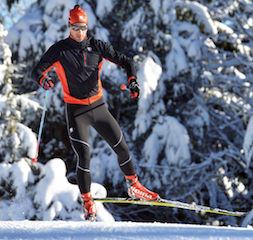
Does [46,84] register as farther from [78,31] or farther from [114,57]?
[114,57]

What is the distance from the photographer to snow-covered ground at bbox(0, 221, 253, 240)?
259 cm

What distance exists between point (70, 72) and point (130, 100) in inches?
183

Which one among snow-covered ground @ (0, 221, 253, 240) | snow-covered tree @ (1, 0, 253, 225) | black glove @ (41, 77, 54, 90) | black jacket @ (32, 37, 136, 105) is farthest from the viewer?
snow-covered tree @ (1, 0, 253, 225)

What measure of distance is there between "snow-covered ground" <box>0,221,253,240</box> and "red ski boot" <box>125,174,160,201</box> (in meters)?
1.39

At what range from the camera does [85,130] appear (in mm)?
3822

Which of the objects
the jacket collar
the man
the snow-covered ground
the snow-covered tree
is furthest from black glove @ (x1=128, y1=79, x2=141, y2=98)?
the snow-covered tree

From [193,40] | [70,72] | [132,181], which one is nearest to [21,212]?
[132,181]

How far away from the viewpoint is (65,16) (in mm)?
7480

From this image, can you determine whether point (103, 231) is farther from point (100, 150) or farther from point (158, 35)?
point (158, 35)

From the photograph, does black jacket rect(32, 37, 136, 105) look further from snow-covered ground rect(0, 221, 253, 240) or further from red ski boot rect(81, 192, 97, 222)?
snow-covered ground rect(0, 221, 253, 240)

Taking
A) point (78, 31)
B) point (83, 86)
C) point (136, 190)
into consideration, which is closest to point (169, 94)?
point (136, 190)

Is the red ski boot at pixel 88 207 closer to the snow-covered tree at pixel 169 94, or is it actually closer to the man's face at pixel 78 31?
the man's face at pixel 78 31

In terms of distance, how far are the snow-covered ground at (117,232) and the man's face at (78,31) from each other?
2117 millimetres

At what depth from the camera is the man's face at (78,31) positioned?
11.9 feet
